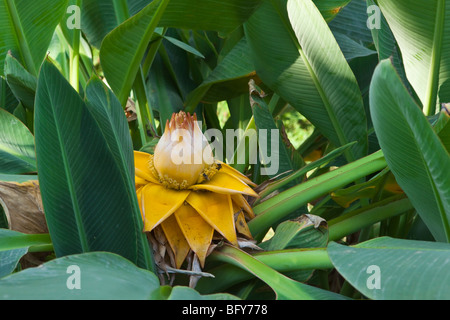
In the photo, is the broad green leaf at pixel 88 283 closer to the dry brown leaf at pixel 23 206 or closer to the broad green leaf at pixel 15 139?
the dry brown leaf at pixel 23 206

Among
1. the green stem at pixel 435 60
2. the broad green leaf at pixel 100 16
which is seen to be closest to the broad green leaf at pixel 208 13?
the broad green leaf at pixel 100 16

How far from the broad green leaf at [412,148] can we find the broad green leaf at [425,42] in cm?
21

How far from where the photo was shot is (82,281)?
13.3 inches

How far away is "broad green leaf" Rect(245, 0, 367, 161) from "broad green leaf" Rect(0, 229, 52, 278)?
37 centimetres

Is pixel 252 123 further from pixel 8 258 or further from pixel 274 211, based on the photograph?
pixel 8 258

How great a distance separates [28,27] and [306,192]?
→ 0.42m

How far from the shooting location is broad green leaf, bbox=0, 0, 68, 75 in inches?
25.2

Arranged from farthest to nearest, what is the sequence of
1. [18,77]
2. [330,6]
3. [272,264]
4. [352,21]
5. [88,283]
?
1. [352,21]
2. [330,6]
3. [18,77]
4. [272,264]
5. [88,283]

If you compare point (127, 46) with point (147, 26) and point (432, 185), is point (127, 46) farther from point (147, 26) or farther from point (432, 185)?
point (432, 185)

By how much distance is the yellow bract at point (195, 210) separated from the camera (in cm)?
47

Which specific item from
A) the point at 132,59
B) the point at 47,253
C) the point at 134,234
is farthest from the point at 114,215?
the point at 132,59

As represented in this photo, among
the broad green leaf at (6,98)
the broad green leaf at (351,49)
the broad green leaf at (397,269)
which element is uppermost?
the broad green leaf at (351,49)

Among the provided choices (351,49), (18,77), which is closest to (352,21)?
(351,49)

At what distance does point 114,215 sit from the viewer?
432mm
